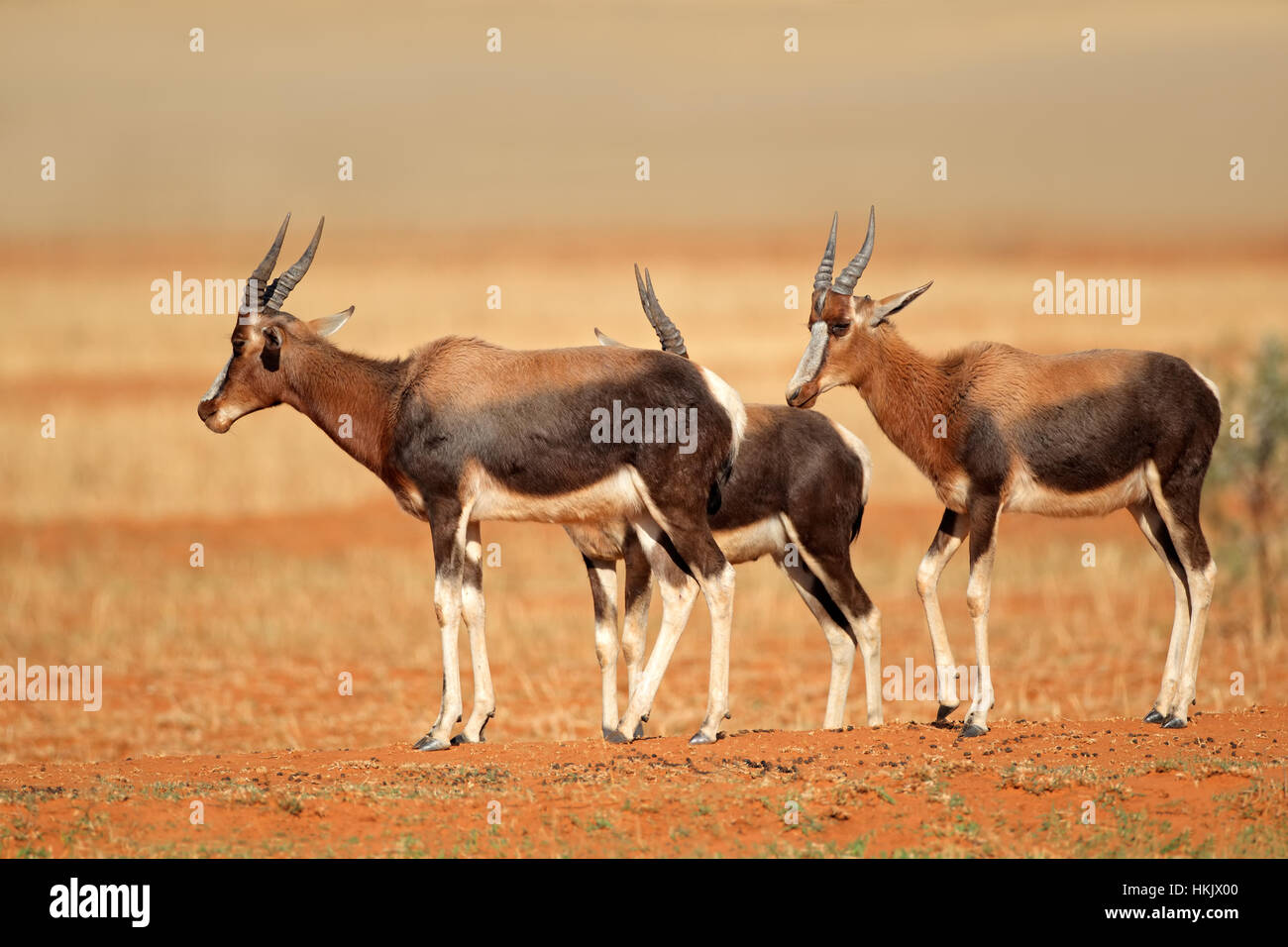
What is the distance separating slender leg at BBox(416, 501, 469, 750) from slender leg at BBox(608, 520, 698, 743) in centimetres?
129

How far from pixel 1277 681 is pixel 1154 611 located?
14.4 feet

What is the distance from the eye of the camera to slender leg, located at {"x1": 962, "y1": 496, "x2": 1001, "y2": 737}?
1151 centimetres

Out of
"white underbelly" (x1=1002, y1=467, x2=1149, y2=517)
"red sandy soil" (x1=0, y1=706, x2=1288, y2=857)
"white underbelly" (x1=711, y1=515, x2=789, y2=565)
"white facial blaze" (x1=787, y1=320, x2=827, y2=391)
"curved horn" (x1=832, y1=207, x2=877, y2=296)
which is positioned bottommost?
"red sandy soil" (x1=0, y1=706, x2=1288, y2=857)

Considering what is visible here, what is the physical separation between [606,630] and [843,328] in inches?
119

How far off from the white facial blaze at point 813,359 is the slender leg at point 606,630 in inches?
85.1

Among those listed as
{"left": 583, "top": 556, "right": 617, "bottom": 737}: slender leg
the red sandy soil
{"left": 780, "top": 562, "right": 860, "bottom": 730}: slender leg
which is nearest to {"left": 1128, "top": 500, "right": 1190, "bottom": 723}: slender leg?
the red sandy soil

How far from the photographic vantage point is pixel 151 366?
4494 centimetres

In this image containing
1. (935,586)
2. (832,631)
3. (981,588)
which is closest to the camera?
(981,588)

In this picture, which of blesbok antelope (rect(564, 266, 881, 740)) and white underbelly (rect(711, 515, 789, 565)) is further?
white underbelly (rect(711, 515, 789, 565))

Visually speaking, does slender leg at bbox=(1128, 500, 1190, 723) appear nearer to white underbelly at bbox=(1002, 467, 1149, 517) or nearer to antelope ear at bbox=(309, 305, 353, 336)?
white underbelly at bbox=(1002, 467, 1149, 517)

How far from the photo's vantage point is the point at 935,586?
11.9 m

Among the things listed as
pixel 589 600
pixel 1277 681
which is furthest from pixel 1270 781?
pixel 589 600

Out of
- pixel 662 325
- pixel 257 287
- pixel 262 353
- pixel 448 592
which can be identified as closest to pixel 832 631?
pixel 662 325

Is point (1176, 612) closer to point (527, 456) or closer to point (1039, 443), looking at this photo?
point (1039, 443)
